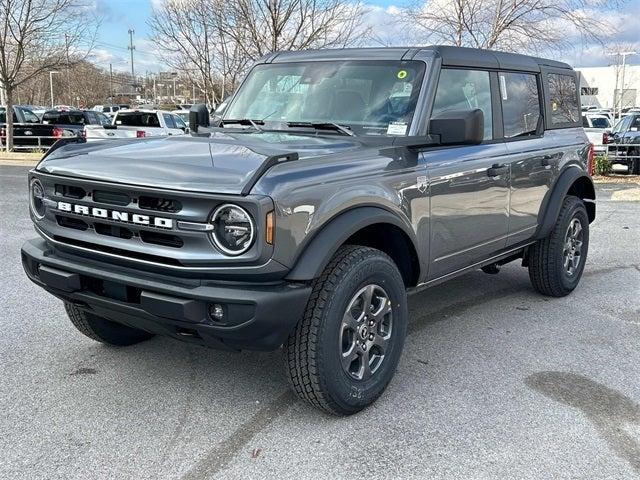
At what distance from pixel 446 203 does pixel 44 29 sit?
2073 cm

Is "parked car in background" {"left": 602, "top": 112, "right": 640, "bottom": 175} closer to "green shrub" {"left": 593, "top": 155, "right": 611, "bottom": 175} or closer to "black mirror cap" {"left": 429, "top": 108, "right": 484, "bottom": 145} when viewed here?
"green shrub" {"left": 593, "top": 155, "right": 611, "bottom": 175}

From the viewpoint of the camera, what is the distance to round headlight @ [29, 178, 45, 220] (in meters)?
3.58

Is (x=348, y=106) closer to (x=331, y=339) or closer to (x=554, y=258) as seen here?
(x=331, y=339)

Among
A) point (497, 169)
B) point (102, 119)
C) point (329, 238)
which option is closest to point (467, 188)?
point (497, 169)

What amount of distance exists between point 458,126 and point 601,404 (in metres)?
1.77

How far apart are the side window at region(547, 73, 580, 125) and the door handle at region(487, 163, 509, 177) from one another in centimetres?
126

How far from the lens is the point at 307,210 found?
2.97 meters

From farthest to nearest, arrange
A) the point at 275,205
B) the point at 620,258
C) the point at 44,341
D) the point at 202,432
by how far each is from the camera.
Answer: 1. the point at 620,258
2. the point at 44,341
3. the point at 202,432
4. the point at 275,205

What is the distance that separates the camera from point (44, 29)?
68.7 ft

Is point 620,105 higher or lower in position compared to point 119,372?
higher

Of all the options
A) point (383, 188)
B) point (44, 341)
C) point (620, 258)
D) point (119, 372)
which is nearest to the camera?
point (383, 188)

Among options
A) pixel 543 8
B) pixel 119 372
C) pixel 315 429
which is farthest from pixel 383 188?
pixel 543 8

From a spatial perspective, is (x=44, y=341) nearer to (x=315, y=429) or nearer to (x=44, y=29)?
(x=315, y=429)

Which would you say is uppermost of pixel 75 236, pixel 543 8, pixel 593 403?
pixel 543 8
